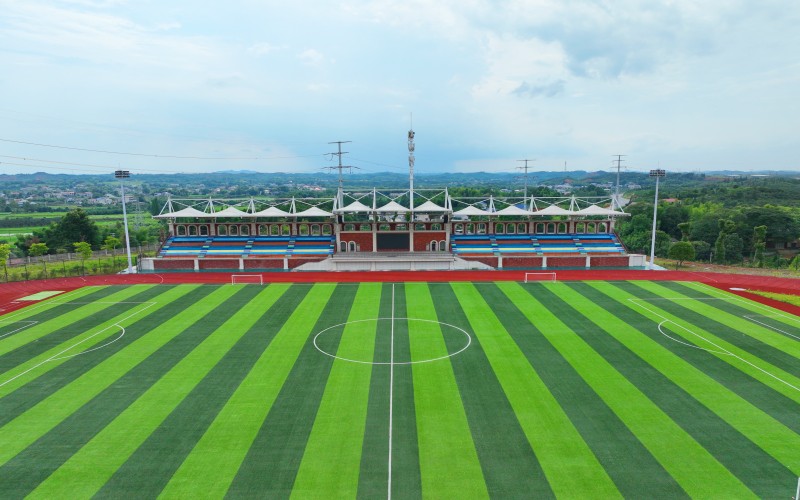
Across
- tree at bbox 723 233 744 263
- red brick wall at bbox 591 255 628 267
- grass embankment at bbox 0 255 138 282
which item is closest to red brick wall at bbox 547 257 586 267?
red brick wall at bbox 591 255 628 267

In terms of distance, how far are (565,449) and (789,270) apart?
44884mm

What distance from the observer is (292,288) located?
37.0 metres

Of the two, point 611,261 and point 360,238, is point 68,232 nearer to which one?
point 360,238

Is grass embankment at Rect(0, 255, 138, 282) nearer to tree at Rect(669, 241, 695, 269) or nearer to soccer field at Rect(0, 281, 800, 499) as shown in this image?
soccer field at Rect(0, 281, 800, 499)

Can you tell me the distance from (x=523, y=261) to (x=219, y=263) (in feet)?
106

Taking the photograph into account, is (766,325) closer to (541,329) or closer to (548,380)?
(541,329)

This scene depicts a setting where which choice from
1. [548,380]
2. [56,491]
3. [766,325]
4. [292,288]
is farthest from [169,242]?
[766,325]

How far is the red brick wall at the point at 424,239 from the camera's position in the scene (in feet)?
162

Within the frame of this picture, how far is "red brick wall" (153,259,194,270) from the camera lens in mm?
46406

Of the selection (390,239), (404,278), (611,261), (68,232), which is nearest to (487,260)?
(404,278)

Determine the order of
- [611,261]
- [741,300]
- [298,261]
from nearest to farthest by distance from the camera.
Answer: [741,300] → [298,261] → [611,261]

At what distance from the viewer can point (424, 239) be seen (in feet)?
162

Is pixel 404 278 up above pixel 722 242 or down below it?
below

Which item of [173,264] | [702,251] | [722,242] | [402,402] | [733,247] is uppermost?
[722,242]
